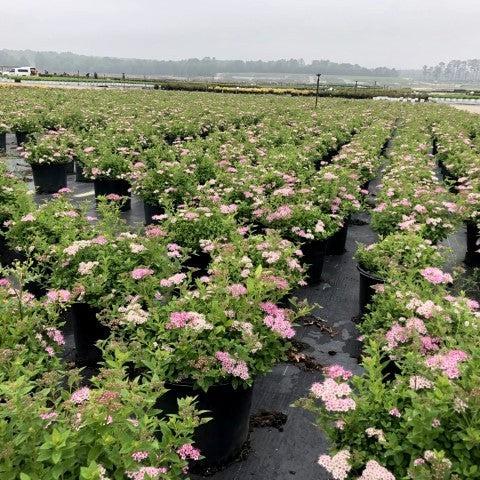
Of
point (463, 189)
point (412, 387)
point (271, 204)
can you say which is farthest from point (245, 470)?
point (463, 189)

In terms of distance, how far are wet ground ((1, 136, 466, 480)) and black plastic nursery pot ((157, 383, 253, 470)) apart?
0.37 feet

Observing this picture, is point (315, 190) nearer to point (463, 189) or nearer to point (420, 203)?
point (420, 203)

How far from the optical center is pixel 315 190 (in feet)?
23.1

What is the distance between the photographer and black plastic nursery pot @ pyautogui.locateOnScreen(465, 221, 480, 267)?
7348mm

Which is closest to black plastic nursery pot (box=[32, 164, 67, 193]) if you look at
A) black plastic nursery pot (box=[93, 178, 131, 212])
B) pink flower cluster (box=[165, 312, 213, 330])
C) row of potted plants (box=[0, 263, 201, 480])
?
black plastic nursery pot (box=[93, 178, 131, 212])

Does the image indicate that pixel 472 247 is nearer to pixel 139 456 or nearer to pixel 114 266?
pixel 114 266

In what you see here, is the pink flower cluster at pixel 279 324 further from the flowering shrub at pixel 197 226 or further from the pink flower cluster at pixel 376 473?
the flowering shrub at pixel 197 226

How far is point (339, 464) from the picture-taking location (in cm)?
221

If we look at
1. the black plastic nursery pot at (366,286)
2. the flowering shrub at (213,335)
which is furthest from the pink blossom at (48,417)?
the black plastic nursery pot at (366,286)

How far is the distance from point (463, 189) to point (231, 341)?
5.93m

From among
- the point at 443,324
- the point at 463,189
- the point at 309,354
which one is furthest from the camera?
the point at 463,189

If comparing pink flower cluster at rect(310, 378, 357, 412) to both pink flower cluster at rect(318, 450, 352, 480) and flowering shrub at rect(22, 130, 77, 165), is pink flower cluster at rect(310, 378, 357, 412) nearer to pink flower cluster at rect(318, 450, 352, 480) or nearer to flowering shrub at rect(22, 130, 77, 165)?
pink flower cluster at rect(318, 450, 352, 480)

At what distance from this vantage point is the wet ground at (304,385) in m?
3.33

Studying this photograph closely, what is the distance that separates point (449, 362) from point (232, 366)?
1.23 m
